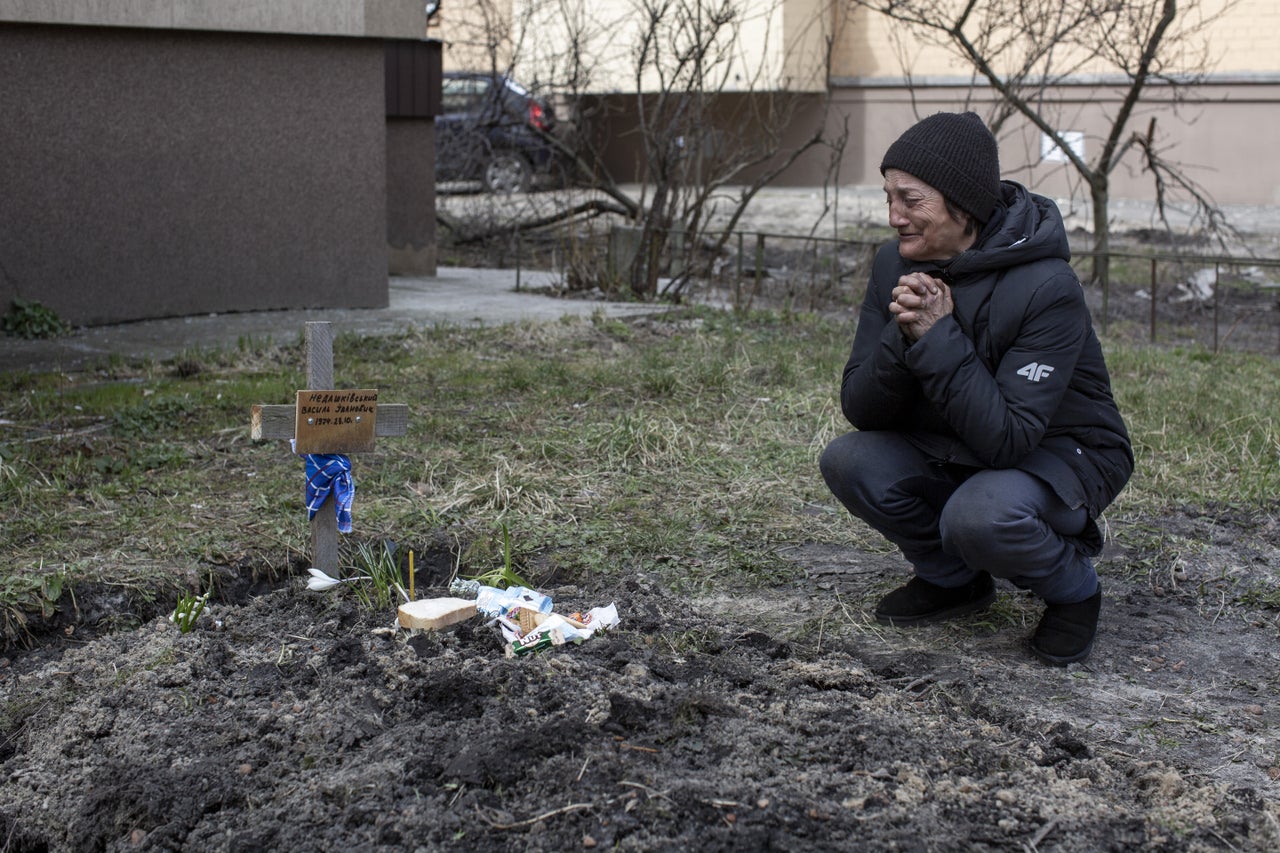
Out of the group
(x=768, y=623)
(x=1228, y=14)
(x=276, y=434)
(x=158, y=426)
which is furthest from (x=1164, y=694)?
(x=1228, y=14)

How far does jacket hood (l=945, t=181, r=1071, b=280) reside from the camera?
3.13 meters

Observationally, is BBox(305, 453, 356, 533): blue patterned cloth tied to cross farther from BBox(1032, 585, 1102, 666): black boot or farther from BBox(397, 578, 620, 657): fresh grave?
BBox(1032, 585, 1102, 666): black boot

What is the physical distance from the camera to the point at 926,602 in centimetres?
360

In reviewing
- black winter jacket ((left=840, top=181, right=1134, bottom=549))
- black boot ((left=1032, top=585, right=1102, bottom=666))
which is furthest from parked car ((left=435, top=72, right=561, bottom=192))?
black boot ((left=1032, top=585, right=1102, bottom=666))

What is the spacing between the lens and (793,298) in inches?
388

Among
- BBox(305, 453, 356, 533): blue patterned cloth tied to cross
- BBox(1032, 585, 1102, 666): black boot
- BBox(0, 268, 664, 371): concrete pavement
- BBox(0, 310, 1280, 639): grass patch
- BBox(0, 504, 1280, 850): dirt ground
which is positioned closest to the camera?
BBox(0, 504, 1280, 850): dirt ground

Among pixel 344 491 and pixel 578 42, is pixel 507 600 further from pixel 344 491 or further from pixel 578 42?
pixel 578 42

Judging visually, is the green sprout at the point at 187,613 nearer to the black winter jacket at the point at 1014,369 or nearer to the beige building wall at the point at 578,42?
the black winter jacket at the point at 1014,369

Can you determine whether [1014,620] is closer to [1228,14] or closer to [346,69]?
[346,69]

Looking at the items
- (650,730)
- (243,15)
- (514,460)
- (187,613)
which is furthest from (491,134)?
(650,730)

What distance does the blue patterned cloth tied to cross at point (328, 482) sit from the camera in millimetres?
3684

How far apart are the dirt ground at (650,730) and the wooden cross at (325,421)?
206 mm

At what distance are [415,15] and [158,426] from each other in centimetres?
435

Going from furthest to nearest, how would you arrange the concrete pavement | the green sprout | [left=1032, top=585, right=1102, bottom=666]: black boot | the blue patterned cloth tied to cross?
the concrete pavement < the blue patterned cloth tied to cross < the green sprout < [left=1032, top=585, right=1102, bottom=666]: black boot
